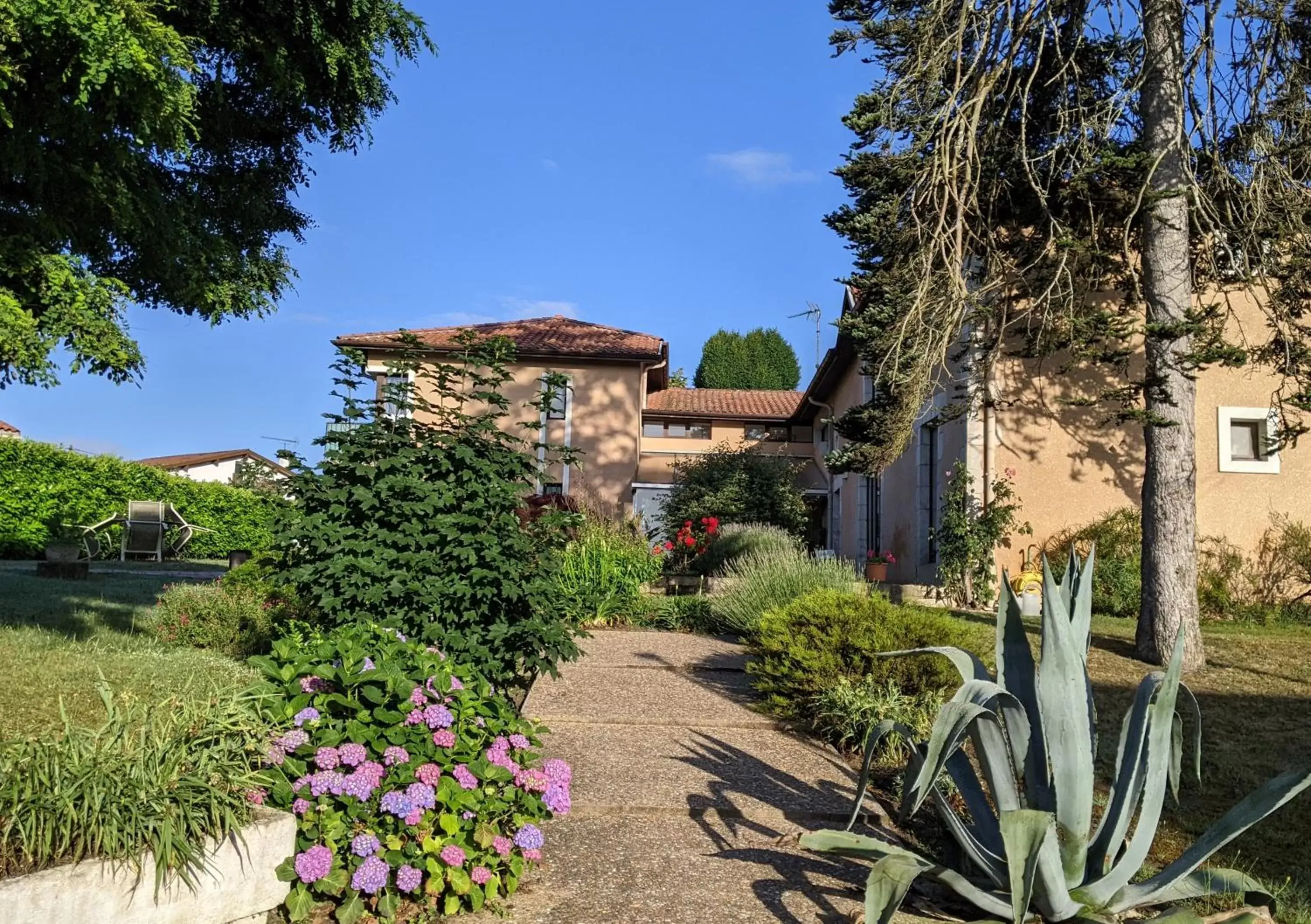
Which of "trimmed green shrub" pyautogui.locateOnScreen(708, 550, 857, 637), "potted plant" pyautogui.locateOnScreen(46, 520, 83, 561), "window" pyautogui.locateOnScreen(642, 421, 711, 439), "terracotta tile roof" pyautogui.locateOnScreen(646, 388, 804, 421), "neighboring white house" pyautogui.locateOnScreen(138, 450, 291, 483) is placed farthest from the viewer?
"neighboring white house" pyautogui.locateOnScreen(138, 450, 291, 483)

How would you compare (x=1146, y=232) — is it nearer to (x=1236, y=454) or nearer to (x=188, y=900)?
(x=1236, y=454)

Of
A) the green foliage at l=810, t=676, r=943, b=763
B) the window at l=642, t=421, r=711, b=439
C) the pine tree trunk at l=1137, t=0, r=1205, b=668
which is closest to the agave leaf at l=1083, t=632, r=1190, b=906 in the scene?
the green foliage at l=810, t=676, r=943, b=763

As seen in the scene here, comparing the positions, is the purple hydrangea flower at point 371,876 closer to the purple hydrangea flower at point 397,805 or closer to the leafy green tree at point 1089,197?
the purple hydrangea flower at point 397,805

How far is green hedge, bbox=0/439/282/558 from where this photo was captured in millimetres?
17109

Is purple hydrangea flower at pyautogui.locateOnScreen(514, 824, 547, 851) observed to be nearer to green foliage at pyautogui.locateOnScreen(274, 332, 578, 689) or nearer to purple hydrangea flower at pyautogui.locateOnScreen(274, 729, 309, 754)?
purple hydrangea flower at pyautogui.locateOnScreen(274, 729, 309, 754)

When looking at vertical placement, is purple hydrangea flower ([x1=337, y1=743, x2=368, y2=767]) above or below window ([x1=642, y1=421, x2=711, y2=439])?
below

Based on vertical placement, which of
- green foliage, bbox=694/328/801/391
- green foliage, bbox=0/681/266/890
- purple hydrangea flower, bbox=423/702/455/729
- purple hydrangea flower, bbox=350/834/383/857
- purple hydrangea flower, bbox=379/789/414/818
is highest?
green foliage, bbox=694/328/801/391

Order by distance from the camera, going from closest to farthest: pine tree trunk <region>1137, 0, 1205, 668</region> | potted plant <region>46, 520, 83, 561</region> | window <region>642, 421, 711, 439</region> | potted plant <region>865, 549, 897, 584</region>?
pine tree trunk <region>1137, 0, 1205, 668</region>
potted plant <region>46, 520, 83, 561</region>
potted plant <region>865, 549, 897, 584</region>
window <region>642, 421, 711, 439</region>

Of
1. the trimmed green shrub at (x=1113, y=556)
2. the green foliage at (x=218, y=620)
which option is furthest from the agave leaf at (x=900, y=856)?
the trimmed green shrub at (x=1113, y=556)

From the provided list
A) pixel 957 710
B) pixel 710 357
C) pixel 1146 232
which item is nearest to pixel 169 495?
pixel 1146 232

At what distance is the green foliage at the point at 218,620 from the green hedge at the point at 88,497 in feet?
22.7

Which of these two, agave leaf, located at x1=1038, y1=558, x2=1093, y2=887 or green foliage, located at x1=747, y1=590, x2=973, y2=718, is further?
green foliage, located at x1=747, y1=590, x2=973, y2=718

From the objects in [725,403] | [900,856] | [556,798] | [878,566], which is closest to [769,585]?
[556,798]

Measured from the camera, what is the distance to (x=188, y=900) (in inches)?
106
